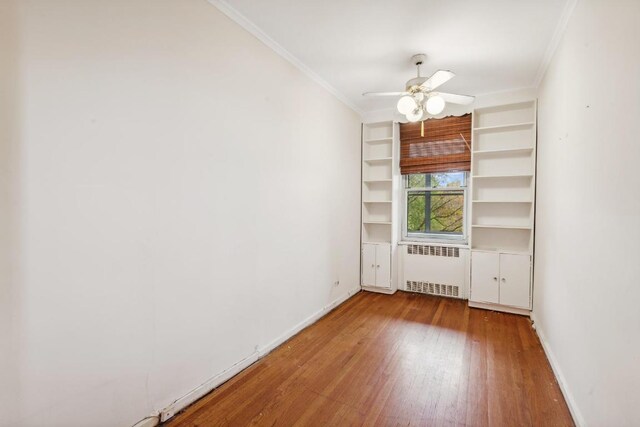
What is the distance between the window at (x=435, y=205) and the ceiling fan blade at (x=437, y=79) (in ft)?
6.19

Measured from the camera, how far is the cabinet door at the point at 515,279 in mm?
3326

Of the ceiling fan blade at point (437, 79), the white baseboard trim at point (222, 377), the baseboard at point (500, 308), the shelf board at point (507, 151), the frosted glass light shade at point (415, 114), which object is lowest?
the white baseboard trim at point (222, 377)

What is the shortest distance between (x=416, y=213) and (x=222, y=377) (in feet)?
11.3

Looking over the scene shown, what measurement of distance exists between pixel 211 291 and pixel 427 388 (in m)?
1.70

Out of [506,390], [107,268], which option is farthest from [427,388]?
[107,268]

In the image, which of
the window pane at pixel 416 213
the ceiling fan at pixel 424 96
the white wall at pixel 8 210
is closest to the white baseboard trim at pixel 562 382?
the window pane at pixel 416 213

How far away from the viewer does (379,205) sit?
447cm

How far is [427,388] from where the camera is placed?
204 cm

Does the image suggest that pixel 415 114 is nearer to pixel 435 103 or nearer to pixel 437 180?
pixel 435 103

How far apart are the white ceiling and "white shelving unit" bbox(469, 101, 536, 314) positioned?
22.8 inches

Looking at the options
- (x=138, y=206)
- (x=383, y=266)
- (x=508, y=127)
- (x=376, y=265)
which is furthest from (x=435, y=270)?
(x=138, y=206)

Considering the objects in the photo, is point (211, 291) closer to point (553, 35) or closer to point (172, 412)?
point (172, 412)

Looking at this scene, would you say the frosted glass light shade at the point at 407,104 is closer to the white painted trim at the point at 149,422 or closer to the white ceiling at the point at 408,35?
the white ceiling at the point at 408,35

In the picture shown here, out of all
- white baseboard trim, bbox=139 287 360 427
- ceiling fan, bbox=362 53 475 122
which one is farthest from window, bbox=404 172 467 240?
white baseboard trim, bbox=139 287 360 427
